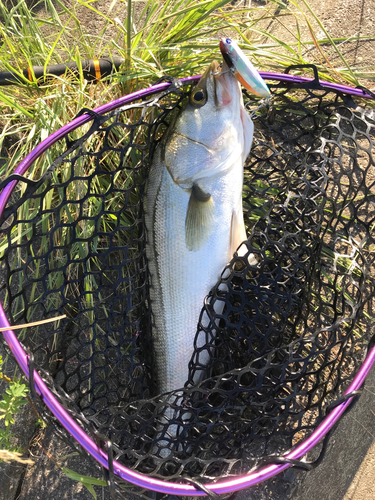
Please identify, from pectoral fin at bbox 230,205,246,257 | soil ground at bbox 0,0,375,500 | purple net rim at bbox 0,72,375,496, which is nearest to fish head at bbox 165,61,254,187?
pectoral fin at bbox 230,205,246,257

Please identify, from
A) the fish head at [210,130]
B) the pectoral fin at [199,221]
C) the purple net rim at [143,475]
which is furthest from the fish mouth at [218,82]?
the purple net rim at [143,475]

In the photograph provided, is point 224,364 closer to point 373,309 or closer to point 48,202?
point 373,309

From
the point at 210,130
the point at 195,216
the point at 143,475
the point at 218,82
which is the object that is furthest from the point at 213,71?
the point at 143,475

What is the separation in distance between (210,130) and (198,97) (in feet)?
0.59

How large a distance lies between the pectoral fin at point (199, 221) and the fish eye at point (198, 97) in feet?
1.47

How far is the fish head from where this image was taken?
191 cm

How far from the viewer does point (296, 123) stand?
2.19m

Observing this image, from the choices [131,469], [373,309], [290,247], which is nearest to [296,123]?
[290,247]

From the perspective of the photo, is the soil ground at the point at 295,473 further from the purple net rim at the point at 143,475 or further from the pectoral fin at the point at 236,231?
the pectoral fin at the point at 236,231

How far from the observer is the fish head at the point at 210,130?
1.91 m

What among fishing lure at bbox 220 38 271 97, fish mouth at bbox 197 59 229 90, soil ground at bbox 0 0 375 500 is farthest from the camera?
soil ground at bbox 0 0 375 500

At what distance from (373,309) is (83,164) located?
6.08 ft

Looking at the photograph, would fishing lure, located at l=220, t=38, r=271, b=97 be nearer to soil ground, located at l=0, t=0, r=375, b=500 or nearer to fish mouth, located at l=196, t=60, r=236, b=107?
fish mouth, located at l=196, t=60, r=236, b=107

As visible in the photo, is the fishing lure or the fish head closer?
the fishing lure
